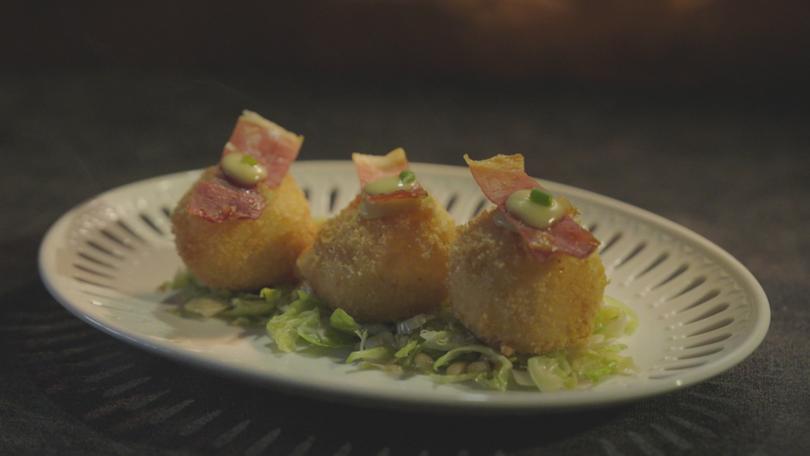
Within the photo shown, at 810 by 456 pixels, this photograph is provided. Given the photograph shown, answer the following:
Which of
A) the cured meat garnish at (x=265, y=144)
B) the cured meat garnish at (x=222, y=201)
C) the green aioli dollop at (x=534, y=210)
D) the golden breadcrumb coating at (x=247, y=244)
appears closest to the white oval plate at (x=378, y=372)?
the golden breadcrumb coating at (x=247, y=244)

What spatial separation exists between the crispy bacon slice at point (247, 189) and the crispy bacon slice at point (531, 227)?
852mm

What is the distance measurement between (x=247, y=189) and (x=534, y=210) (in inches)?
43.3

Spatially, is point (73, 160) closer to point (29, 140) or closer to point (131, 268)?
point (29, 140)

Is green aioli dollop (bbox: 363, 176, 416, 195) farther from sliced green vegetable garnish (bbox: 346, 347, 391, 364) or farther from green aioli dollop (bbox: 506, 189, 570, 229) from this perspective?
sliced green vegetable garnish (bbox: 346, 347, 391, 364)

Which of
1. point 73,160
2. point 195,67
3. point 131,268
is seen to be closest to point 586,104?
point 195,67

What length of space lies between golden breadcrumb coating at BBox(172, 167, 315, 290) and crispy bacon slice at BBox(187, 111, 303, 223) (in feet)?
0.10

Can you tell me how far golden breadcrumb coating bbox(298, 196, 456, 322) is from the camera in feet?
8.88

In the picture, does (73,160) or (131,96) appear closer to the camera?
(73,160)

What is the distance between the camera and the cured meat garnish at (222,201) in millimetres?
2963

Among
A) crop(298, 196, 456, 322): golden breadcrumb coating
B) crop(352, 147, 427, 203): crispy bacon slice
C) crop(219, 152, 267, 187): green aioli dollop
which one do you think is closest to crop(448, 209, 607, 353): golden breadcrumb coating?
crop(298, 196, 456, 322): golden breadcrumb coating

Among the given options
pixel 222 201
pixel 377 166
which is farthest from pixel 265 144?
pixel 377 166

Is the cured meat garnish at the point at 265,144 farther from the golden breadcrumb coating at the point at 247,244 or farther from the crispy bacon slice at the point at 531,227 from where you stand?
the crispy bacon slice at the point at 531,227

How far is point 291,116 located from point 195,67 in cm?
130

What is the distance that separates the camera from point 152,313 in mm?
2938
